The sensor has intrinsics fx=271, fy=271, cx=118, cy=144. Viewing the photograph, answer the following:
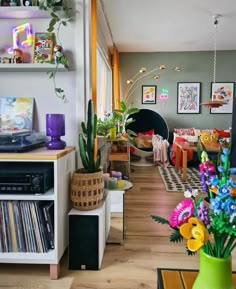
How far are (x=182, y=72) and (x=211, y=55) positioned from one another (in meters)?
0.72

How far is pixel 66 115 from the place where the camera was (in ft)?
6.57

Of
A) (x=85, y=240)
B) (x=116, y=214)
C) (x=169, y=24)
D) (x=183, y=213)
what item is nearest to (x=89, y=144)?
(x=85, y=240)

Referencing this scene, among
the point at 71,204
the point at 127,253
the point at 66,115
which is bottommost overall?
the point at 127,253

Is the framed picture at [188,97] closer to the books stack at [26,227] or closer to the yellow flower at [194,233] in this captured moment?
the books stack at [26,227]

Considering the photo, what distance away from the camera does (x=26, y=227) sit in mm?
1616

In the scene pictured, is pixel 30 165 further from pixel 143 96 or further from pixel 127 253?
pixel 143 96

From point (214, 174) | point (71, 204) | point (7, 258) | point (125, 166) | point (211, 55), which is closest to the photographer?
point (214, 174)

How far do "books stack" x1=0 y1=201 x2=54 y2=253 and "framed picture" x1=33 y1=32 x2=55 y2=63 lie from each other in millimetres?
991

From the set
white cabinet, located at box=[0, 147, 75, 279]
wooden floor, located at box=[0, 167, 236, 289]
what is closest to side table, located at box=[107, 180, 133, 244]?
wooden floor, located at box=[0, 167, 236, 289]

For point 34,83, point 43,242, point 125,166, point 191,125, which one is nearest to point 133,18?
point 125,166

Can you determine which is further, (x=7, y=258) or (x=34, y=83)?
(x=34, y=83)

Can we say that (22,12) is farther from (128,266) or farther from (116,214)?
(128,266)

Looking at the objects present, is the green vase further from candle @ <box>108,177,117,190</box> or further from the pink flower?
candle @ <box>108,177,117,190</box>

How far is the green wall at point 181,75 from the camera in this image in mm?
6098
